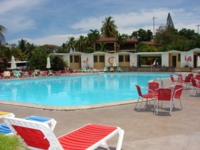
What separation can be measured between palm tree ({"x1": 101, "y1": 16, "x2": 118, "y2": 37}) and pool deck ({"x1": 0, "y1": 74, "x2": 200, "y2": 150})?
43.2 m

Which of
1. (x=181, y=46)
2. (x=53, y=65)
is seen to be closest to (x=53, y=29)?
(x=53, y=65)

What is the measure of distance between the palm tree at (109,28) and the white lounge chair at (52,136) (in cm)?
4671

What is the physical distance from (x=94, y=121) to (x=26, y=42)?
44.1 m

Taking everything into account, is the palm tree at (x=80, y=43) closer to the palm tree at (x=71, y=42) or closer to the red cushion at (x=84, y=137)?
the palm tree at (x=71, y=42)

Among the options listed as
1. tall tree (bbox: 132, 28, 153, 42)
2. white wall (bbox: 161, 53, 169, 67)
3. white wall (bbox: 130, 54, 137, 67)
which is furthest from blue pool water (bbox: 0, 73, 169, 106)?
tall tree (bbox: 132, 28, 153, 42)

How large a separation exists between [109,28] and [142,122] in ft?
150

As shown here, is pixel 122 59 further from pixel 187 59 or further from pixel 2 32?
pixel 2 32

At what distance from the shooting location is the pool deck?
343 cm

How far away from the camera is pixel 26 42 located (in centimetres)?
4562

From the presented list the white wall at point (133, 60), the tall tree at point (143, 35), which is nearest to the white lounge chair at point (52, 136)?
the white wall at point (133, 60)

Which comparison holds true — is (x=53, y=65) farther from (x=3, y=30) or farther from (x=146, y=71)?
(x=146, y=71)

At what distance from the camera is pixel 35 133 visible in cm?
229

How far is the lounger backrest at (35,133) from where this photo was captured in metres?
2.16

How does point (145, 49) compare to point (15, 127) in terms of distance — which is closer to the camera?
point (15, 127)
